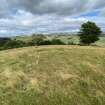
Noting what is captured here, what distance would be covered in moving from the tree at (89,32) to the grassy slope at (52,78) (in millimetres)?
29131

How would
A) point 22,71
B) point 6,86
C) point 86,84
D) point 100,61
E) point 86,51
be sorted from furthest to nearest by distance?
point 86,51
point 100,61
point 22,71
point 86,84
point 6,86

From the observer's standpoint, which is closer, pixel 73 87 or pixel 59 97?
pixel 59 97

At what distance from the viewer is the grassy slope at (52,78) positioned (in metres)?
14.8

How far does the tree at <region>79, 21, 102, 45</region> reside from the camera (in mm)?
54028

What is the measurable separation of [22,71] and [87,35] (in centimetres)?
3791

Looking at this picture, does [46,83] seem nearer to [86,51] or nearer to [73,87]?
[73,87]

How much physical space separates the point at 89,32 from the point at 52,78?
39188mm

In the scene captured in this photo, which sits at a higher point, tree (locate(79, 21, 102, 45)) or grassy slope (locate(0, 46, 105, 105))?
tree (locate(79, 21, 102, 45))

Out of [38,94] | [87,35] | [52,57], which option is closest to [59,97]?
[38,94]

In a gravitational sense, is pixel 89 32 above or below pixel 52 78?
above

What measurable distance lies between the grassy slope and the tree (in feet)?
95.6

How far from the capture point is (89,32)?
181 feet

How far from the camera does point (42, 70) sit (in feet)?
64.5

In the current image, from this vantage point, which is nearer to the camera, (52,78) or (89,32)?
(52,78)
